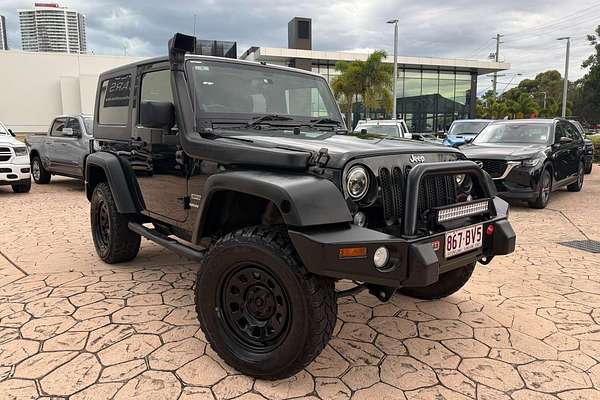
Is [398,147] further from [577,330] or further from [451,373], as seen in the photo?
[577,330]

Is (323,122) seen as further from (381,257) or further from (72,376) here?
(72,376)

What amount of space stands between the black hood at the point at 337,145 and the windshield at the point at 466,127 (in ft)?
44.1

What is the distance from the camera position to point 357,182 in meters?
2.62

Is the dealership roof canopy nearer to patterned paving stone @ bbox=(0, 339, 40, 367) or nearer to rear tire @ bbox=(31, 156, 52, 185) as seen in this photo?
rear tire @ bbox=(31, 156, 52, 185)

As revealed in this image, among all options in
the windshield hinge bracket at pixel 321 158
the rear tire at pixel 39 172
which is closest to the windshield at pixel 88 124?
the rear tire at pixel 39 172

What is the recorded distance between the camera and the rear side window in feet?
14.3

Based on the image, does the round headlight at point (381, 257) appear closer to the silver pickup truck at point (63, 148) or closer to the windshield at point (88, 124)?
the silver pickup truck at point (63, 148)

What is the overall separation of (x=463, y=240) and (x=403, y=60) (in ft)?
119

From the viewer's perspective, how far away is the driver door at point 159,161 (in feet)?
11.6

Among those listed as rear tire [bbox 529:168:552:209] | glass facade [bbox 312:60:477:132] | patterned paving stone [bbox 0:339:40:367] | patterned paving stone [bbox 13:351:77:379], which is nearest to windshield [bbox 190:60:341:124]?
patterned paving stone [bbox 13:351:77:379]

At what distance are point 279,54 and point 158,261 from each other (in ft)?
101

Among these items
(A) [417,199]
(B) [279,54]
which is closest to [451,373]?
(A) [417,199]

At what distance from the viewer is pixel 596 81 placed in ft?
122

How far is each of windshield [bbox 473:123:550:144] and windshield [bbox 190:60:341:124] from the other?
20.3 feet
